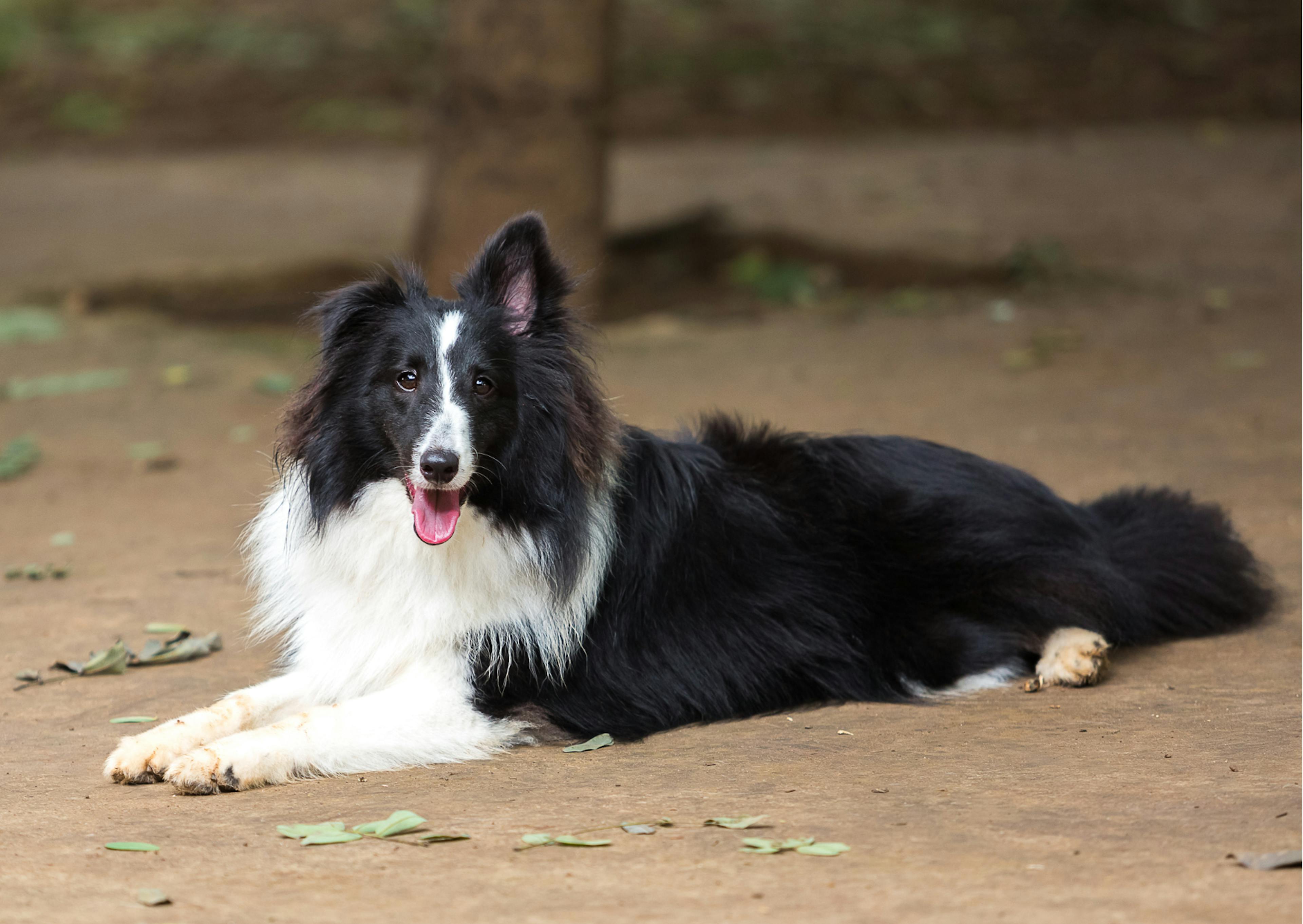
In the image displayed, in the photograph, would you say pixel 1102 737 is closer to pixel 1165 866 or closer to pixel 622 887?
pixel 1165 866

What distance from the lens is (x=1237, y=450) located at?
7973 mm

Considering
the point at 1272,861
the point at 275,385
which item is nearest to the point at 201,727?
the point at 1272,861

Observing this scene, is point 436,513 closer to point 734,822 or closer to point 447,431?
point 447,431

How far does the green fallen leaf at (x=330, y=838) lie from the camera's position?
369 cm

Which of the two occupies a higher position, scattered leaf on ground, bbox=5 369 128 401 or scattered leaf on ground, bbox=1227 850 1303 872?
scattered leaf on ground, bbox=5 369 128 401

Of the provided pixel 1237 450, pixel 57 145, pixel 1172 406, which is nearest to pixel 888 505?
pixel 1237 450

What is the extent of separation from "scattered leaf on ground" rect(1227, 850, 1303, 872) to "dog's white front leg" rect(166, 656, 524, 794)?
211cm

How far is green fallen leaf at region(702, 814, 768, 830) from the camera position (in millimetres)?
3760

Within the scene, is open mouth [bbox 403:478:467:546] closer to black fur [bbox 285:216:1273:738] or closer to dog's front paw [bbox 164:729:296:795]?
black fur [bbox 285:216:1273:738]

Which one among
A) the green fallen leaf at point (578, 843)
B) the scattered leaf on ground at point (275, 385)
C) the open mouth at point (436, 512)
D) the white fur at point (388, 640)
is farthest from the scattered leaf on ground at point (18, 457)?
the green fallen leaf at point (578, 843)

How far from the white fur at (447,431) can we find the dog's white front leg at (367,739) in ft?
2.04

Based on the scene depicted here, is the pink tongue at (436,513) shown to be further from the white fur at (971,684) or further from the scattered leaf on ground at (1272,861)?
the scattered leaf on ground at (1272,861)

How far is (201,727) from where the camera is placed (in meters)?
4.46

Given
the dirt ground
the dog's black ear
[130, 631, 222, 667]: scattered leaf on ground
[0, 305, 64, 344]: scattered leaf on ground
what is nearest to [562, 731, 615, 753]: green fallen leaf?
the dirt ground
